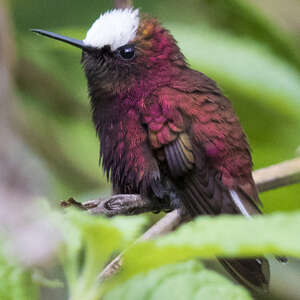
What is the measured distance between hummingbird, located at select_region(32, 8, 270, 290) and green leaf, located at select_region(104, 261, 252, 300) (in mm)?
1378

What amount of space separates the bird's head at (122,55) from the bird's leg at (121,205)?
0.52 metres

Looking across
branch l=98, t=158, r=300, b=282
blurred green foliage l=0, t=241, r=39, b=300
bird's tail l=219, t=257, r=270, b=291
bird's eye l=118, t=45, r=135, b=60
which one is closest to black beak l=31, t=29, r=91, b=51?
bird's eye l=118, t=45, r=135, b=60

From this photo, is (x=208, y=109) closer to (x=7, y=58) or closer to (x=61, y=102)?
Answer: (x=7, y=58)

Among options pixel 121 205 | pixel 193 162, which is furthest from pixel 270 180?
pixel 121 205

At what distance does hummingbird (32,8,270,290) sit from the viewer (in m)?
2.49

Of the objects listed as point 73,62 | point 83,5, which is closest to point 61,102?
point 73,62

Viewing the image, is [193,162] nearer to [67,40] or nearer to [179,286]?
[67,40]

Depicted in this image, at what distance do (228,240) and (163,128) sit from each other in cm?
186

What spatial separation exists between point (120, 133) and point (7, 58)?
99cm

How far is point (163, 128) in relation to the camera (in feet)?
8.29

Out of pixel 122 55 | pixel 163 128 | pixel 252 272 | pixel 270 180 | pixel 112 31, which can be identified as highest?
pixel 112 31

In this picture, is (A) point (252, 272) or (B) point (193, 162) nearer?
(A) point (252, 272)

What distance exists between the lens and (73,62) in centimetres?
393

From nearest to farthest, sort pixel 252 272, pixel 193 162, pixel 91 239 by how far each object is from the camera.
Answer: pixel 91 239 < pixel 252 272 < pixel 193 162
